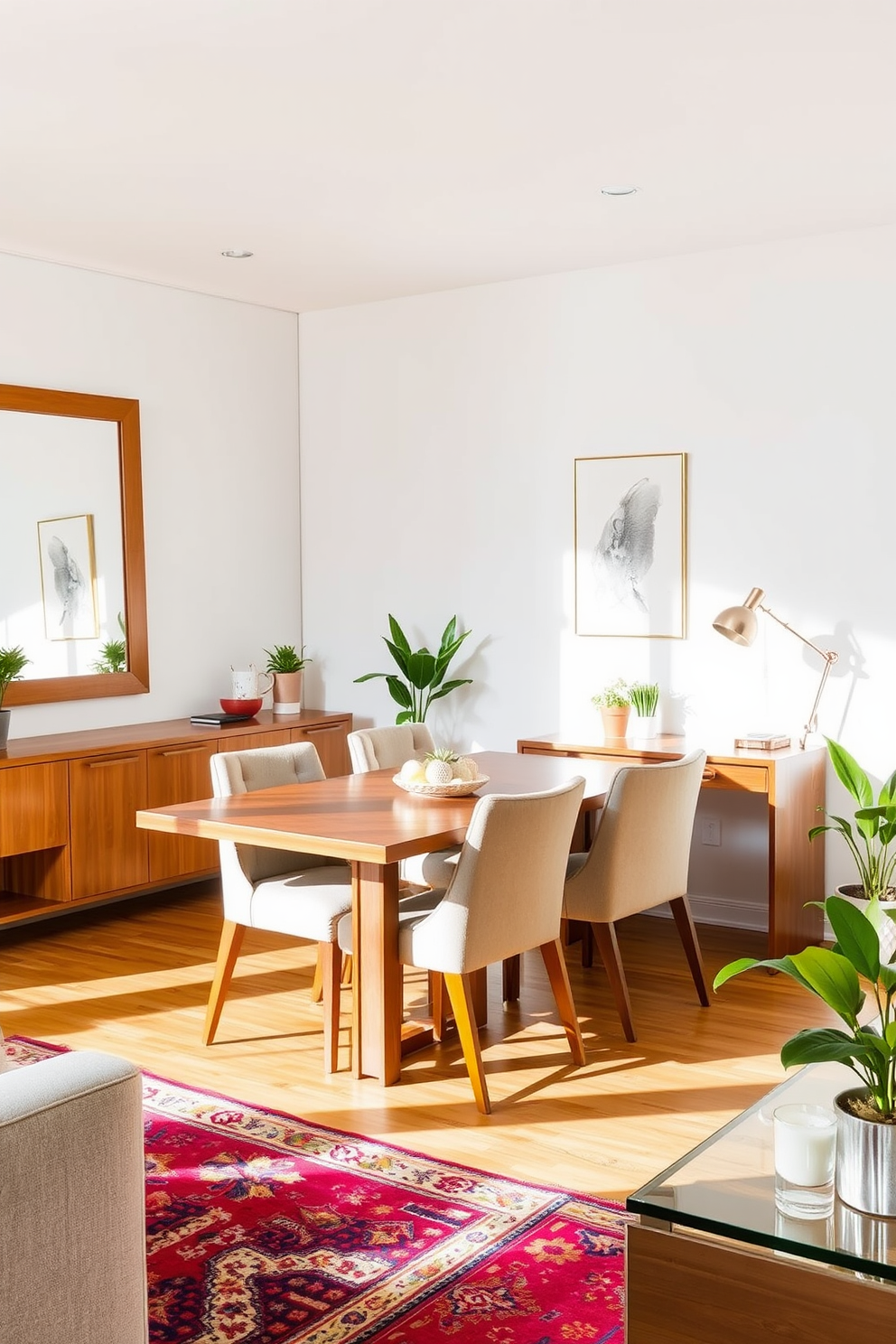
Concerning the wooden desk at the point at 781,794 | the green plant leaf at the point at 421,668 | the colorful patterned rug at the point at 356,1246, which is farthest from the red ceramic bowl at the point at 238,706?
the colorful patterned rug at the point at 356,1246

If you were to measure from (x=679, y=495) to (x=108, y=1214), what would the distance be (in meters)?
4.22

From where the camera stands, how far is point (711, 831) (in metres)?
5.60

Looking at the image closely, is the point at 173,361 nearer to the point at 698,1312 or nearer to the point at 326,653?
the point at 326,653

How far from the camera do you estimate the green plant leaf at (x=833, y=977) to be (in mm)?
1822

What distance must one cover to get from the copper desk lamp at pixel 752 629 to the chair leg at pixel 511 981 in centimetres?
147

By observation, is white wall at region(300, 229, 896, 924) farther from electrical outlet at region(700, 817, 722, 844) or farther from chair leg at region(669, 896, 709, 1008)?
chair leg at region(669, 896, 709, 1008)

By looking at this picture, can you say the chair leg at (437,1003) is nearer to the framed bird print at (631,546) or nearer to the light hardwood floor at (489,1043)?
the light hardwood floor at (489,1043)

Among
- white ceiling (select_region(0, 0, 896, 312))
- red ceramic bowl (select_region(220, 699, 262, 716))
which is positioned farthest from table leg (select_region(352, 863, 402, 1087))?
red ceramic bowl (select_region(220, 699, 262, 716))

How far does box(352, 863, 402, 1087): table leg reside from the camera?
12.0ft

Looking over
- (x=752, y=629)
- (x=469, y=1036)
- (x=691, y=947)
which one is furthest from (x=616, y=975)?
(x=752, y=629)

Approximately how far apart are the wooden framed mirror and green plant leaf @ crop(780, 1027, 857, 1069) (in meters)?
4.25

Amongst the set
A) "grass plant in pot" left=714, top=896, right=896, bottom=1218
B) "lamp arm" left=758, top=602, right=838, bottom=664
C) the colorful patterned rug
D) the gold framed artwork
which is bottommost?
the colorful patterned rug

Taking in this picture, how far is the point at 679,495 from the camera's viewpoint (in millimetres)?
5570

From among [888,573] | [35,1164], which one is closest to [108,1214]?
[35,1164]
